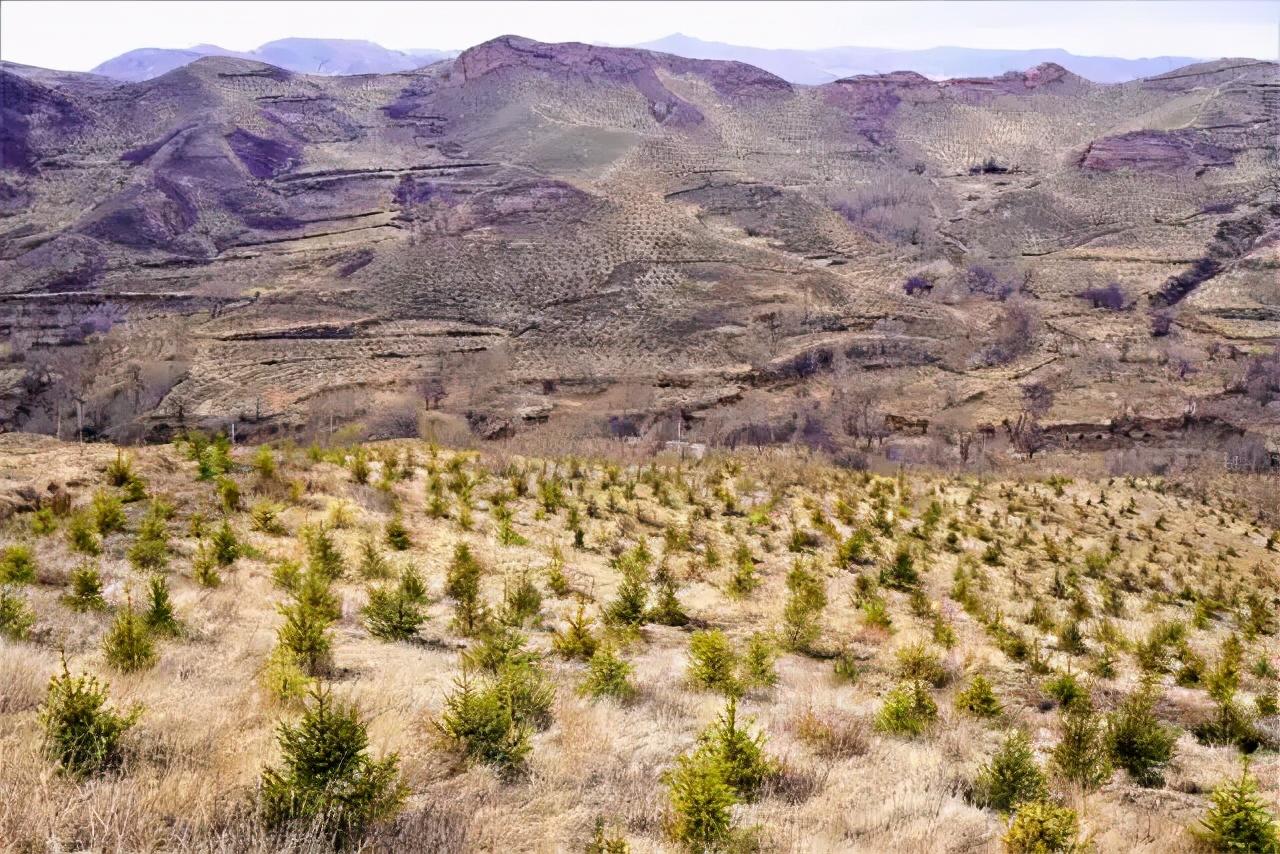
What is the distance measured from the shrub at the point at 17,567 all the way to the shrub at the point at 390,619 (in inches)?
121

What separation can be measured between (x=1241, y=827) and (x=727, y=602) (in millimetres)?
6227

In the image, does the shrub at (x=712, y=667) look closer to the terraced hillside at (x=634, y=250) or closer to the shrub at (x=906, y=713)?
the shrub at (x=906, y=713)

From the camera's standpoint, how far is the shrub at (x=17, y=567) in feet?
24.8

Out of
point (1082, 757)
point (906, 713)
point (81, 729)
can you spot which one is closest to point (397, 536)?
point (81, 729)

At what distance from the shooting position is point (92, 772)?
13.1ft

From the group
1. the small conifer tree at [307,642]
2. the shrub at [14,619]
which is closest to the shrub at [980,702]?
the small conifer tree at [307,642]

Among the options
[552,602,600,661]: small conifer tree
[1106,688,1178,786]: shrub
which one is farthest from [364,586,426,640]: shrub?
[1106,688,1178,786]: shrub

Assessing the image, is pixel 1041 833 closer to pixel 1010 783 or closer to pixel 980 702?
pixel 1010 783

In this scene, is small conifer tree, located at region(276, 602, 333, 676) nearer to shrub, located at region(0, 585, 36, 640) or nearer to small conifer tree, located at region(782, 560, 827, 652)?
shrub, located at region(0, 585, 36, 640)

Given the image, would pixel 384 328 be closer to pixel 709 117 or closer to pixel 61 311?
pixel 61 311

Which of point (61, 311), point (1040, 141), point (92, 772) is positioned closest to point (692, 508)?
point (92, 772)

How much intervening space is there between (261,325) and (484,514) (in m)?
35.4

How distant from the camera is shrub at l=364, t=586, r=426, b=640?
761 centimetres

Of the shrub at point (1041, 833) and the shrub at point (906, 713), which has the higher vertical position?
the shrub at point (1041, 833)
